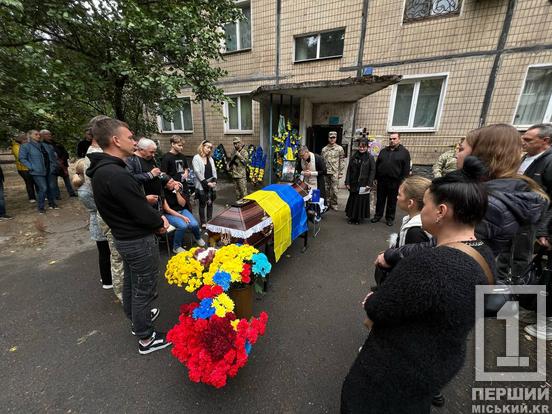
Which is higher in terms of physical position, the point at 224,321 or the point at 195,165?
the point at 195,165

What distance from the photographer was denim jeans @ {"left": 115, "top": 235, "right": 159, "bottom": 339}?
1.82 meters

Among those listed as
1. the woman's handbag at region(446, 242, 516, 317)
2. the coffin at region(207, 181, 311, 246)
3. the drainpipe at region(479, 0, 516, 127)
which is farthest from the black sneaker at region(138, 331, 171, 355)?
the drainpipe at region(479, 0, 516, 127)

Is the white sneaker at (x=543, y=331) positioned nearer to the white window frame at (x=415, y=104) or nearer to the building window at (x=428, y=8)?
the white window frame at (x=415, y=104)

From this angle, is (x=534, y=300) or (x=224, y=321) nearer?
(x=224, y=321)

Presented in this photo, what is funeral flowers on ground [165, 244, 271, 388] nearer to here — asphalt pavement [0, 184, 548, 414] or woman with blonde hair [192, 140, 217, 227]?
asphalt pavement [0, 184, 548, 414]

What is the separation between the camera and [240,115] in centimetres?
910

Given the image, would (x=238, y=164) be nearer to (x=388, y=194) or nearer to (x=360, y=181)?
(x=360, y=181)

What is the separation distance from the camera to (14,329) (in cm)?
237

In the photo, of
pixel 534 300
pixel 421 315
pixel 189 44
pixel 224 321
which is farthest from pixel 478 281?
pixel 189 44

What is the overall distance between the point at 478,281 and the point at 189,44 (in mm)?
5829

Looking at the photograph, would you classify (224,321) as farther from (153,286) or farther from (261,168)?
(261,168)

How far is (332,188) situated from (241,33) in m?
6.74

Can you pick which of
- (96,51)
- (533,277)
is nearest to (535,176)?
(533,277)

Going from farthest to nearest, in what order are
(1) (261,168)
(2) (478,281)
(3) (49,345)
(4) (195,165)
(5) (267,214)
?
(1) (261,168) → (4) (195,165) → (5) (267,214) → (3) (49,345) → (2) (478,281)
